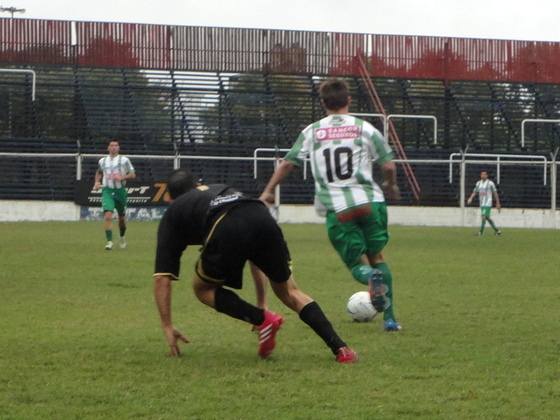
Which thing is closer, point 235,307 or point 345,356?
Result: point 345,356

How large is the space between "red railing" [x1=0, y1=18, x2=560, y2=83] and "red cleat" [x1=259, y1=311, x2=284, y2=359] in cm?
3288

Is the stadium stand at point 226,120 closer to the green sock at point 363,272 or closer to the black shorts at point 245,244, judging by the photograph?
the green sock at point 363,272

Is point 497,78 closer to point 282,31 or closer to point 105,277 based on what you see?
point 282,31

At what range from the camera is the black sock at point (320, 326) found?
6156 mm

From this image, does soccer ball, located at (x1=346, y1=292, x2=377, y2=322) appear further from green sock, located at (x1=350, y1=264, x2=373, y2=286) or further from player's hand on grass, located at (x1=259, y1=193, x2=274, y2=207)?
player's hand on grass, located at (x1=259, y1=193, x2=274, y2=207)

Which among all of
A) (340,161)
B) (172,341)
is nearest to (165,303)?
(172,341)

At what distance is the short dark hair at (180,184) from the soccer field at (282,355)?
1019 mm

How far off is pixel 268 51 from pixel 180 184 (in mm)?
34219

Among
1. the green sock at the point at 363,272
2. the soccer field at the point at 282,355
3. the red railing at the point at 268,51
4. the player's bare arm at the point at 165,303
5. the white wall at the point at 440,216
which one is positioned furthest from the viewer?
the red railing at the point at 268,51

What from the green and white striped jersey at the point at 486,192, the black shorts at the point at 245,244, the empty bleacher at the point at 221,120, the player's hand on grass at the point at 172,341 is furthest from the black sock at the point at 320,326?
the empty bleacher at the point at 221,120

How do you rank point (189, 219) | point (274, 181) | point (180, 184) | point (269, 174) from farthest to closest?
1. point (269, 174)
2. point (274, 181)
3. point (180, 184)
4. point (189, 219)

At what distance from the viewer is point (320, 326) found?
244 inches

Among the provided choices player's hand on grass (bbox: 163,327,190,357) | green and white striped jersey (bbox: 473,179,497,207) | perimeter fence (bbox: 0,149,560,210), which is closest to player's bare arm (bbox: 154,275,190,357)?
player's hand on grass (bbox: 163,327,190,357)

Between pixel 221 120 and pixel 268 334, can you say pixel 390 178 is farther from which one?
pixel 221 120
